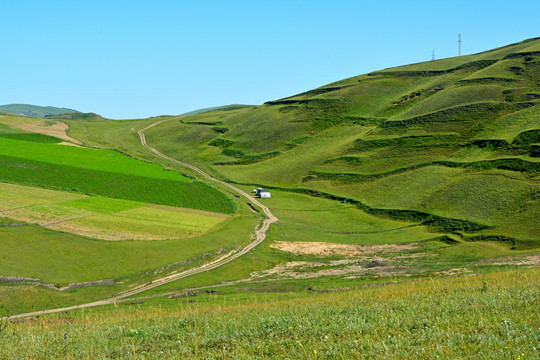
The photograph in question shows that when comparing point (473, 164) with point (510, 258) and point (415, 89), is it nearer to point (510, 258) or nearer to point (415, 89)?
point (510, 258)

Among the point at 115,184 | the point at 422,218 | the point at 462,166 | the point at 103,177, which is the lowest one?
the point at 422,218

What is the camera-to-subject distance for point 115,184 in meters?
88.7

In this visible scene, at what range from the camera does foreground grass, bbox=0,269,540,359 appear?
41.4 ft

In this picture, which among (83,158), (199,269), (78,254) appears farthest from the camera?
(83,158)

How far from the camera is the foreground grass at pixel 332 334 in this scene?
12625 millimetres

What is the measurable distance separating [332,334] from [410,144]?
11049 cm

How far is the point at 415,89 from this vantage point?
170000mm

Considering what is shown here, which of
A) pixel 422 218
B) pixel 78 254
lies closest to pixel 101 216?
pixel 78 254

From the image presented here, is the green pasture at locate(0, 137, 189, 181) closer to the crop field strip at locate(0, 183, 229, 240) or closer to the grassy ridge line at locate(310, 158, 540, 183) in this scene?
the crop field strip at locate(0, 183, 229, 240)

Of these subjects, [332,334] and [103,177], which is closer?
[332,334]

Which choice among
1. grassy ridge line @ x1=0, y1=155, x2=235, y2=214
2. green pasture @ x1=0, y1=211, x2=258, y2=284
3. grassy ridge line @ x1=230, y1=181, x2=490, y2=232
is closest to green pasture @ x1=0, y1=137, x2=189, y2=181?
grassy ridge line @ x1=0, y1=155, x2=235, y2=214

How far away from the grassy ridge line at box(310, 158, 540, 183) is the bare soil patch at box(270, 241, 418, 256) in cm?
3415

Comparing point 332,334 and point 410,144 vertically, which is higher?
point 410,144

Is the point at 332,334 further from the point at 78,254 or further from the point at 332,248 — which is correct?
the point at 332,248
